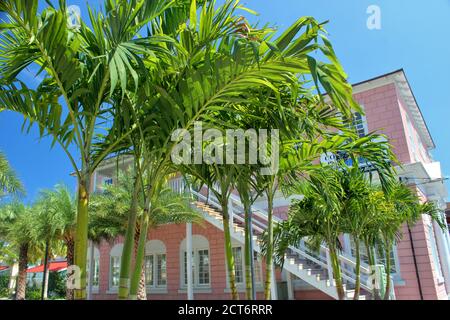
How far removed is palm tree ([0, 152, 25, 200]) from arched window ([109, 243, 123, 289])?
840 centimetres

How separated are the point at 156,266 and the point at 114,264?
3.08m

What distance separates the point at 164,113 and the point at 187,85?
1.13 feet

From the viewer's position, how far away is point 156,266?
668 inches

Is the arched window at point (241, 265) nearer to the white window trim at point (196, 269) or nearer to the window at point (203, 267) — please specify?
the white window trim at point (196, 269)

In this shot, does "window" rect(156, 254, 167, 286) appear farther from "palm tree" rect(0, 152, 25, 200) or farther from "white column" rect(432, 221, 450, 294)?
"white column" rect(432, 221, 450, 294)

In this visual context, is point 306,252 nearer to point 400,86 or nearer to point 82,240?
point 400,86

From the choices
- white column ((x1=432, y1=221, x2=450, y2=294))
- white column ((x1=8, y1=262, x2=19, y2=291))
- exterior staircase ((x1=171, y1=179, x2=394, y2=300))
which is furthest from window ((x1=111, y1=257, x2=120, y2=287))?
white column ((x1=8, y1=262, x2=19, y2=291))

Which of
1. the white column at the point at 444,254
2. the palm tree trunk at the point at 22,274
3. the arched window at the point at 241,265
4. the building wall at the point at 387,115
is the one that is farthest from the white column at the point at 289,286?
the palm tree trunk at the point at 22,274

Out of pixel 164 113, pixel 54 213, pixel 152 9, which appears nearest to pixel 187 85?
pixel 164 113

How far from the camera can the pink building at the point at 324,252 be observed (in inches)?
433

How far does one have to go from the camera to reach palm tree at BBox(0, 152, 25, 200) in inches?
400

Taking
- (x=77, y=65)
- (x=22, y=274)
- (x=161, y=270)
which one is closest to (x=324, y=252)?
(x=161, y=270)

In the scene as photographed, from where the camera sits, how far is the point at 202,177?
14.2 ft
